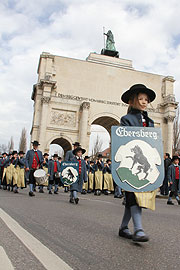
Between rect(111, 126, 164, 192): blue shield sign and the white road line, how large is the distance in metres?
1.07

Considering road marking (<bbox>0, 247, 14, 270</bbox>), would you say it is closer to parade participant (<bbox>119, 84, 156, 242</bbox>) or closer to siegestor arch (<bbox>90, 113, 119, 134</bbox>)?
parade participant (<bbox>119, 84, 156, 242</bbox>)

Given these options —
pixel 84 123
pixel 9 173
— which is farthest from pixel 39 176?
pixel 84 123

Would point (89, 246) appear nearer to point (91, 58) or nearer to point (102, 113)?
point (102, 113)

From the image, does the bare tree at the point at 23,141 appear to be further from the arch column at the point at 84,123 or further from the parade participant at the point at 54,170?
the parade participant at the point at 54,170

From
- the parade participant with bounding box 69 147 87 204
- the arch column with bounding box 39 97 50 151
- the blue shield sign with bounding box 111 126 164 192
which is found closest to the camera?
the blue shield sign with bounding box 111 126 164 192

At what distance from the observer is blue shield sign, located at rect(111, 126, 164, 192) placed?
3682 millimetres

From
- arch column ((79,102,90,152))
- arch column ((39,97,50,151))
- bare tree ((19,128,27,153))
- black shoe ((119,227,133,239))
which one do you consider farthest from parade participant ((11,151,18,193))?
bare tree ((19,128,27,153))

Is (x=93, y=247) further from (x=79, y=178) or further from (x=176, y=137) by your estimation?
(x=176, y=137)

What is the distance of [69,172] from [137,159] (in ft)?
20.9

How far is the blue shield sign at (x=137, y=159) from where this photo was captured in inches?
145

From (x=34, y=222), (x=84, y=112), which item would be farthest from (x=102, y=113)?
(x=34, y=222)

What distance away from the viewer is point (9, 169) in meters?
15.9

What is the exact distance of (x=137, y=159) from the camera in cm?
373

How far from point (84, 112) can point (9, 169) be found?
2212cm
